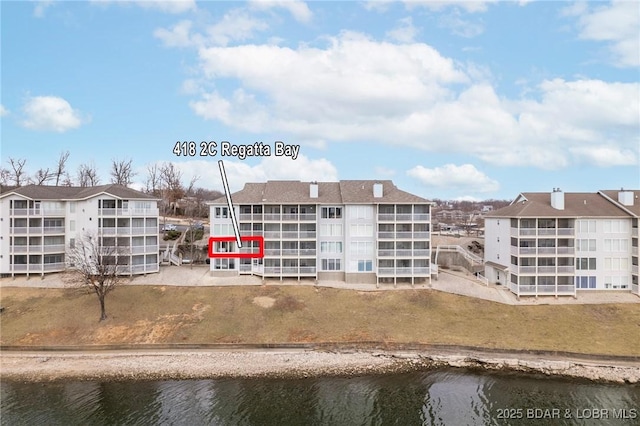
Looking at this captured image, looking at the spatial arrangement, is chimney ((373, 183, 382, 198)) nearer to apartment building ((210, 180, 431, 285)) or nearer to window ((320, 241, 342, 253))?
apartment building ((210, 180, 431, 285))

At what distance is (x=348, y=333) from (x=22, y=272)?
40007 mm

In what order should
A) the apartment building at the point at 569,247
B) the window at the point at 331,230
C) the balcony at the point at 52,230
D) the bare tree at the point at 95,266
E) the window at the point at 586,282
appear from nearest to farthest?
the bare tree at the point at 95,266 < the apartment building at the point at 569,247 < the window at the point at 586,282 < the balcony at the point at 52,230 < the window at the point at 331,230

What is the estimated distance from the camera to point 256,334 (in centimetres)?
3425

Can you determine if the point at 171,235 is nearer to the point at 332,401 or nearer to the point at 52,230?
the point at 52,230

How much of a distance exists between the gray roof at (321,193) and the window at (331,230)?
10.2ft

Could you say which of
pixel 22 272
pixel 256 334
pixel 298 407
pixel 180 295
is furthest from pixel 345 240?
pixel 22 272

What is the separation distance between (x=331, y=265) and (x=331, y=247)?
228 cm

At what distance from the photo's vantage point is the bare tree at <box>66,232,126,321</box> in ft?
120

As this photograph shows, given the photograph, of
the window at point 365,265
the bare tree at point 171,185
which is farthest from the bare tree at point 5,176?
the window at point 365,265

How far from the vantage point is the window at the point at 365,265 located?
45.8 meters

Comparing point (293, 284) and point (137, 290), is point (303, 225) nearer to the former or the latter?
point (293, 284)

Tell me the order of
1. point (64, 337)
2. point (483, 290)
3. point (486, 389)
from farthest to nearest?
point (483, 290)
point (64, 337)
point (486, 389)

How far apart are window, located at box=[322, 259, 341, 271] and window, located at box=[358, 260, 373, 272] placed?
2.66 m

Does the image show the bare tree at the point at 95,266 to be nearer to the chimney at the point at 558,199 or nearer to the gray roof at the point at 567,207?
the gray roof at the point at 567,207
